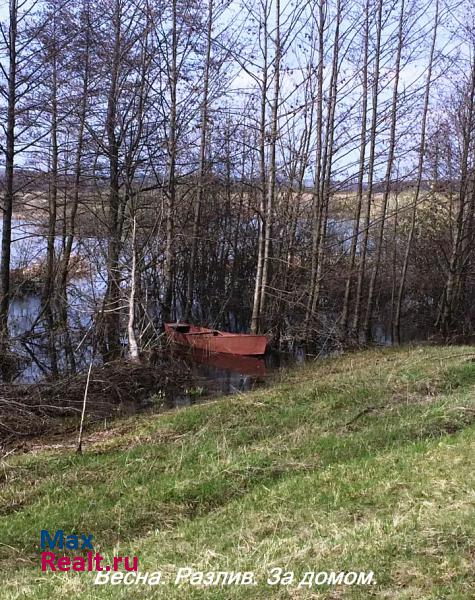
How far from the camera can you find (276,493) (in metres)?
5.00

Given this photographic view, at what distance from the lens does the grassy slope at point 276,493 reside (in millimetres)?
3373

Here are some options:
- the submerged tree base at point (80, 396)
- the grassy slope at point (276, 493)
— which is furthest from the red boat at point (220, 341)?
the grassy slope at point (276, 493)

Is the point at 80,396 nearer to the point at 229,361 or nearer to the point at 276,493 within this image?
the point at 229,361

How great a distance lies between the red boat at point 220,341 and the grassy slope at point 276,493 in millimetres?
5688

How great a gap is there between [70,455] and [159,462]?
125cm

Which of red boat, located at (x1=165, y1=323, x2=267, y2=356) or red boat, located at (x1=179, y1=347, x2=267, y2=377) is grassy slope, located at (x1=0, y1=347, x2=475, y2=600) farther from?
red boat, located at (x1=165, y1=323, x2=267, y2=356)

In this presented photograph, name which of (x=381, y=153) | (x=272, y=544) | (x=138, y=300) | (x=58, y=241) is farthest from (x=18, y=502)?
(x=58, y=241)

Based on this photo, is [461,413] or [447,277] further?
[447,277]

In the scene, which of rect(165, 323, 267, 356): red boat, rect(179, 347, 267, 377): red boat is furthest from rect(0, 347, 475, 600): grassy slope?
rect(165, 323, 267, 356): red boat

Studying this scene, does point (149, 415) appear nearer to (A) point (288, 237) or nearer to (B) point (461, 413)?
(B) point (461, 413)

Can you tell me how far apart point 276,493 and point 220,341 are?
33.1 ft

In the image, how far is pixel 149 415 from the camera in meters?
9.48

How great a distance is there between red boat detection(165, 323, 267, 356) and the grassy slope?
5.69 meters

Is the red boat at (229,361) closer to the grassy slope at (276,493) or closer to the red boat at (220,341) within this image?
the red boat at (220,341)
